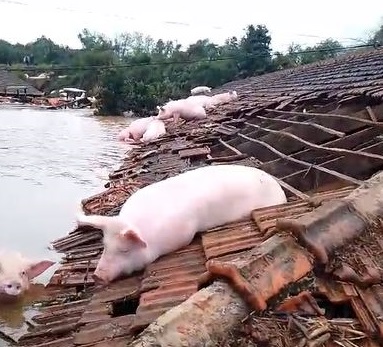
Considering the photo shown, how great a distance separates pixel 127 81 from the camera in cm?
3644

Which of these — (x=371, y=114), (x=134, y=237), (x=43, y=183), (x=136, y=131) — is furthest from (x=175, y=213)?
(x=136, y=131)

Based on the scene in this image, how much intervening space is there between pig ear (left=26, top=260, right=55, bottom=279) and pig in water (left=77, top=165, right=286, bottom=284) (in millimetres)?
1415

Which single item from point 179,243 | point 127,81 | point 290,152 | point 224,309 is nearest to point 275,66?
point 127,81

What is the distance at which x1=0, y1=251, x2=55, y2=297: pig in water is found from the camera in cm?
539

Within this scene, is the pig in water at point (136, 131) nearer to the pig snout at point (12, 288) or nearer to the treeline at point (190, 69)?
the pig snout at point (12, 288)

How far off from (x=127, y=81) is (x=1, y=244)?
3030 centimetres

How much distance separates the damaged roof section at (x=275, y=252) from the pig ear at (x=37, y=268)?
24 centimetres

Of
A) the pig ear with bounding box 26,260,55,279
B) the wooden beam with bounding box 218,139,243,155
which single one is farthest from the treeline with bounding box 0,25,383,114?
the pig ear with bounding box 26,260,55,279

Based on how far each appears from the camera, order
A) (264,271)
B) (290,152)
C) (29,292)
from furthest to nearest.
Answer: (290,152)
(29,292)
(264,271)

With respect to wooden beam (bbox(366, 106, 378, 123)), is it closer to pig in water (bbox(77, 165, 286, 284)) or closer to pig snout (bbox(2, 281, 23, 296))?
pig in water (bbox(77, 165, 286, 284))

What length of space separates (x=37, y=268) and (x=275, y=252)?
3986 millimetres

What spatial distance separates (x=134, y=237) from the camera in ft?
13.3

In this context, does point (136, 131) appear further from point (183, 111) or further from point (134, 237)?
point (134, 237)

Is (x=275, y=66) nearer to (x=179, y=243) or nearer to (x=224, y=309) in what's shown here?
(x=179, y=243)
